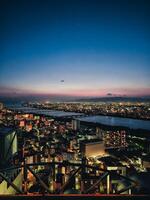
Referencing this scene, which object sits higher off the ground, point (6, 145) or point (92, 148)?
point (6, 145)

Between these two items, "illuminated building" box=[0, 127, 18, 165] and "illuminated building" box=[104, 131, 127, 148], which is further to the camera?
"illuminated building" box=[104, 131, 127, 148]

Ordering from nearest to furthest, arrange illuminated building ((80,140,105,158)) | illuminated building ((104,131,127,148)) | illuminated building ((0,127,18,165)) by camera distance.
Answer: illuminated building ((0,127,18,165)) → illuminated building ((80,140,105,158)) → illuminated building ((104,131,127,148))

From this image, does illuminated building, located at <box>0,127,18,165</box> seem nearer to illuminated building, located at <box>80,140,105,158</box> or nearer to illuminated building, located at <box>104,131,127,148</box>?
illuminated building, located at <box>80,140,105,158</box>

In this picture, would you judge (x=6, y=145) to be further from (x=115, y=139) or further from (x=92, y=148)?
(x=115, y=139)

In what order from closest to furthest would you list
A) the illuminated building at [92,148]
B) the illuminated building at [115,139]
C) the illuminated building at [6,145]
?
the illuminated building at [6,145]
the illuminated building at [92,148]
the illuminated building at [115,139]

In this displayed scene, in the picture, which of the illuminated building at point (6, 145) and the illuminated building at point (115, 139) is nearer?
the illuminated building at point (6, 145)

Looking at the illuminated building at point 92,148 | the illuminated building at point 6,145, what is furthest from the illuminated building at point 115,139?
the illuminated building at point 6,145

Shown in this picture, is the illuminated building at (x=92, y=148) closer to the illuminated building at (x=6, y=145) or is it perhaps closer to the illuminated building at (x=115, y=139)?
the illuminated building at (x=115, y=139)

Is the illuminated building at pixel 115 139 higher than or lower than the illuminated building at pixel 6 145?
lower

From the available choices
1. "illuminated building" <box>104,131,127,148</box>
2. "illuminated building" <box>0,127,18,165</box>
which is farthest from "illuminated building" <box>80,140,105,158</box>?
"illuminated building" <box>0,127,18,165</box>

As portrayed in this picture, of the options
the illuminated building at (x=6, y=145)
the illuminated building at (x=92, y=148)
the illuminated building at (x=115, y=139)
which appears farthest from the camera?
the illuminated building at (x=115, y=139)

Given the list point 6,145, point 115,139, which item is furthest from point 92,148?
point 6,145
